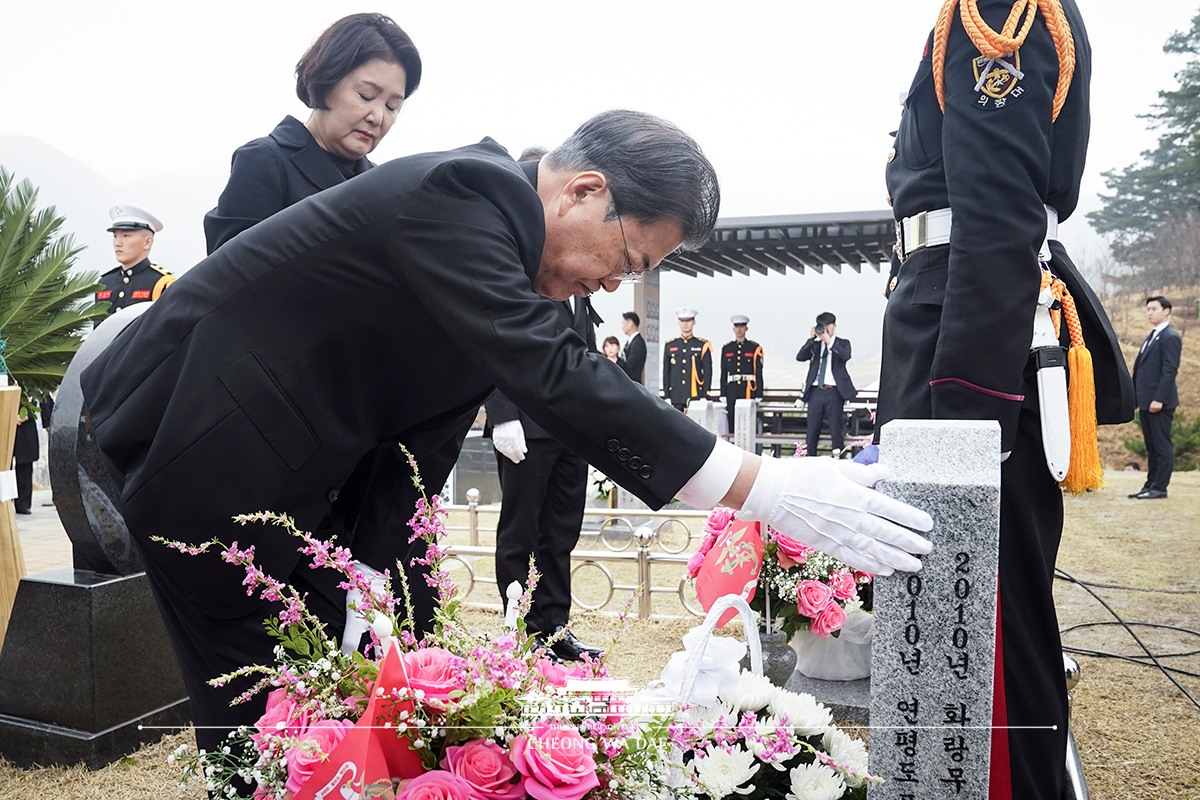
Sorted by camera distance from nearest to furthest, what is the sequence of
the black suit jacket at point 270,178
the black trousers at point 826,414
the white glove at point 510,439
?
the black suit jacket at point 270,178 → the white glove at point 510,439 → the black trousers at point 826,414

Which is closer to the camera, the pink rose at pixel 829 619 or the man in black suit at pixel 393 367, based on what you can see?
the man in black suit at pixel 393 367

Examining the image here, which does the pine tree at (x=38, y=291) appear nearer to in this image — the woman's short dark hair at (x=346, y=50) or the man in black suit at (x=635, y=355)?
the woman's short dark hair at (x=346, y=50)

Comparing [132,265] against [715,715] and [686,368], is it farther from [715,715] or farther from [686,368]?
[686,368]

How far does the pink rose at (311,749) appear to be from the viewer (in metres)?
0.85

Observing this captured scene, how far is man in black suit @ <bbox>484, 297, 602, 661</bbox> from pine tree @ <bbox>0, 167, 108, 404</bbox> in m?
4.01

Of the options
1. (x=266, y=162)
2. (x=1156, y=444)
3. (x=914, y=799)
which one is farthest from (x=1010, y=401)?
(x=1156, y=444)

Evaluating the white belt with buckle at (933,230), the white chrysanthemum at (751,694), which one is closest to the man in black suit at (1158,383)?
the white belt with buckle at (933,230)

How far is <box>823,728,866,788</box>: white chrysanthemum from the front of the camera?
1.30 metres

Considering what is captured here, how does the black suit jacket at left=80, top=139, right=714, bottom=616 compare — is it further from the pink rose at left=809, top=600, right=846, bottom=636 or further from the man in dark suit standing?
the man in dark suit standing

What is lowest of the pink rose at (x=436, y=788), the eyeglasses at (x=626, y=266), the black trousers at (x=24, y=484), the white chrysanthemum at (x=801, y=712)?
the black trousers at (x=24, y=484)

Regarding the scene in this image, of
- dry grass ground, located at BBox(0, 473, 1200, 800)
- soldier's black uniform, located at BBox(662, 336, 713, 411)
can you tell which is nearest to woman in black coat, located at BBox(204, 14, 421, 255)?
dry grass ground, located at BBox(0, 473, 1200, 800)

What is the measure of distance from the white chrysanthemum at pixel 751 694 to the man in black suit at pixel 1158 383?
10.0 metres

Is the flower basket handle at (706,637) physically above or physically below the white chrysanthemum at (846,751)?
above

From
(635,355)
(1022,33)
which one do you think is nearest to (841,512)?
(1022,33)
